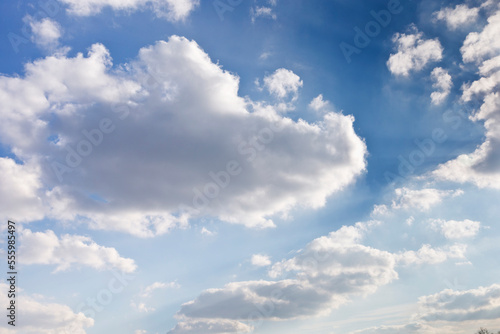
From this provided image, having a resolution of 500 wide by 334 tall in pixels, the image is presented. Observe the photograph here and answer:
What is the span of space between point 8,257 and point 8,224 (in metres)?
9.38

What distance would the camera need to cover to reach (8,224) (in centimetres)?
8744

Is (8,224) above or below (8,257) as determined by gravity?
above

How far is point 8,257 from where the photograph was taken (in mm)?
85188
